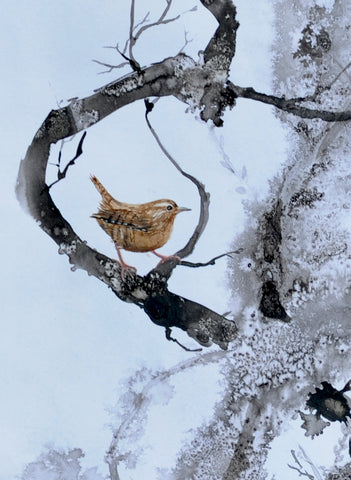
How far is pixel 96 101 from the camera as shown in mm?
1056

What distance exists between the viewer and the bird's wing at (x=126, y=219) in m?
1.05

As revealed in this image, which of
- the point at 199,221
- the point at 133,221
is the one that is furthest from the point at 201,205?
the point at 133,221

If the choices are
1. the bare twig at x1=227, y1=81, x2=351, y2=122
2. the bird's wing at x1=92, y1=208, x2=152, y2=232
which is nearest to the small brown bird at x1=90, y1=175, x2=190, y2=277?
the bird's wing at x1=92, y1=208, x2=152, y2=232

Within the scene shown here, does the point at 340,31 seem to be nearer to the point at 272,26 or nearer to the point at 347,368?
the point at 272,26

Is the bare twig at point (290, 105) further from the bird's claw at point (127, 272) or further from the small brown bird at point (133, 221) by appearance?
the bird's claw at point (127, 272)

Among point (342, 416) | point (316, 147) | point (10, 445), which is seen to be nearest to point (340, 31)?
point (316, 147)

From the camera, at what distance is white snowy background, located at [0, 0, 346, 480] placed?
1.05m

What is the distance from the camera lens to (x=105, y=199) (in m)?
1.06

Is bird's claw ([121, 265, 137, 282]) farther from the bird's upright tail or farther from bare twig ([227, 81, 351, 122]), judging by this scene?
bare twig ([227, 81, 351, 122])

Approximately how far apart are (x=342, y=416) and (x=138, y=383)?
54 cm

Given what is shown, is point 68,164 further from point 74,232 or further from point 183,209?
point 183,209

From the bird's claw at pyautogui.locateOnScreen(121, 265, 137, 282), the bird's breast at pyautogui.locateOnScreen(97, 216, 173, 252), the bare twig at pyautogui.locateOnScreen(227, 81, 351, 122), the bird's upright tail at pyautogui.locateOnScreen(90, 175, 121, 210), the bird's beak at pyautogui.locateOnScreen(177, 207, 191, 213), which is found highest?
the bare twig at pyautogui.locateOnScreen(227, 81, 351, 122)

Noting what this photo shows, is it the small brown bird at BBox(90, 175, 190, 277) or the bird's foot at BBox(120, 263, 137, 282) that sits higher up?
the small brown bird at BBox(90, 175, 190, 277)

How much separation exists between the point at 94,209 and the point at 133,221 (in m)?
0.10
